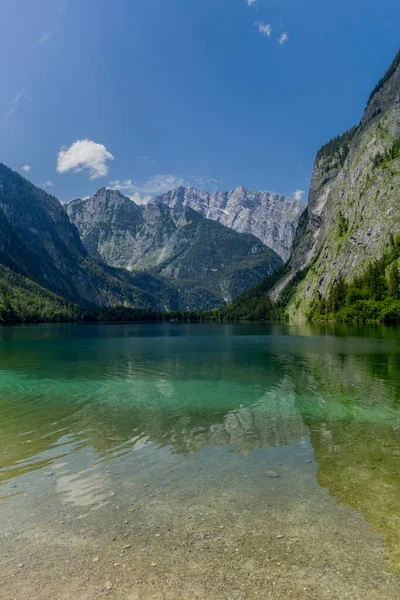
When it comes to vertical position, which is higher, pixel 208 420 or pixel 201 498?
pixel 201 498

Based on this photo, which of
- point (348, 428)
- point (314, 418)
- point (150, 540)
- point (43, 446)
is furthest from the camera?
point (314, 418)

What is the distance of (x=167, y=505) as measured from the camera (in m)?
13.1

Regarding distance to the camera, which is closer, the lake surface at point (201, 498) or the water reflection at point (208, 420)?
the lake surface at point (201, 498)

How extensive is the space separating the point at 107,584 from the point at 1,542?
12.9ft

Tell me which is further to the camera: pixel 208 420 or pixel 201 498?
pixel 208 420

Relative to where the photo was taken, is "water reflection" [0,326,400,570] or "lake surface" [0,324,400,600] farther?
"water reflection" [0,326,400,570]

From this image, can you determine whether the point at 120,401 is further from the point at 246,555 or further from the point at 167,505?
the point at 246,555

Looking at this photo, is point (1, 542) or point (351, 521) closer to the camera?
point (1, 542)

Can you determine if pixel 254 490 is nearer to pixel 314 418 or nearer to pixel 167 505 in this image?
pixel 167 505

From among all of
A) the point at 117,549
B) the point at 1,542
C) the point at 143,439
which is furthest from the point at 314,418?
the point at 1,542

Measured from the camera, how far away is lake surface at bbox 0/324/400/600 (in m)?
9.16

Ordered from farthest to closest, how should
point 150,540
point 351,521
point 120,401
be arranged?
point 120,401, point 351,521, point 150,540

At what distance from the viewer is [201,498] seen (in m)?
13.7

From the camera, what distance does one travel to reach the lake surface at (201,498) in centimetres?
916
